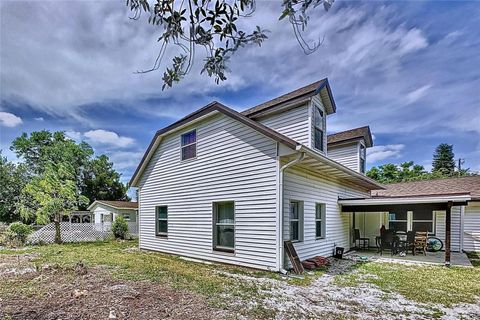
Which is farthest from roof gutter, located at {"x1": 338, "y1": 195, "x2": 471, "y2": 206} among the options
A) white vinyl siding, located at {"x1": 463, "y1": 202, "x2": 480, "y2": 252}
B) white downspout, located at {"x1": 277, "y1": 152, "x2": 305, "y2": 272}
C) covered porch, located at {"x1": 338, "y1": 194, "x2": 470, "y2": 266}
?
white vinyl siding, located at {"x1": 463, "y1": 202, "x2": 480, "y2": 252}

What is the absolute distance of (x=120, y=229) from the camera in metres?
16.8

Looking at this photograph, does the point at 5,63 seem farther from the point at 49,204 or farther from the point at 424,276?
the point at 424,276

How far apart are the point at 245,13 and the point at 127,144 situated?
3530 cm

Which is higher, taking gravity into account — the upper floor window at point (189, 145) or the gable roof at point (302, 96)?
the gable roof at point (302, 96)

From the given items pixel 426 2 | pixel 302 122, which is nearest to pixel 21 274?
pixel 302 122

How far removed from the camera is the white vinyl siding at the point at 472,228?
12.2 metres

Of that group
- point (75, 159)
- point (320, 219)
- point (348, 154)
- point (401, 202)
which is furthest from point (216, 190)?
point (75, 159)

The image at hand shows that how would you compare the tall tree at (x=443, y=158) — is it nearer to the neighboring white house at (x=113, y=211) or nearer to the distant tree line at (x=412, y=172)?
the distant tree line at (x=412, y=172)

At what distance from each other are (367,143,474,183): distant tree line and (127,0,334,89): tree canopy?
3993 centimetres

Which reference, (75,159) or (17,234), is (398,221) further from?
(75,159)

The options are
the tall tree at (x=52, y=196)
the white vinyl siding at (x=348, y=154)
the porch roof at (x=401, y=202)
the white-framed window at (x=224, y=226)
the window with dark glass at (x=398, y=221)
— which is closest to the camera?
the porch roof at (x=401, y=202)

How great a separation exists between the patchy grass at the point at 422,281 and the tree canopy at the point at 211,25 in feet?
18.3

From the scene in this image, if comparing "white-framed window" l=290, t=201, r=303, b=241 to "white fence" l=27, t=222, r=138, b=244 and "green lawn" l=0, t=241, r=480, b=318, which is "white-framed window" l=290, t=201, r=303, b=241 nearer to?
"green lawn" l=0, t=241, r=480, b=318

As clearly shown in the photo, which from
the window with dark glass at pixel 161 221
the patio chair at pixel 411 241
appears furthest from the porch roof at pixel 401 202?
the window with dark glass at pixel 161 221
